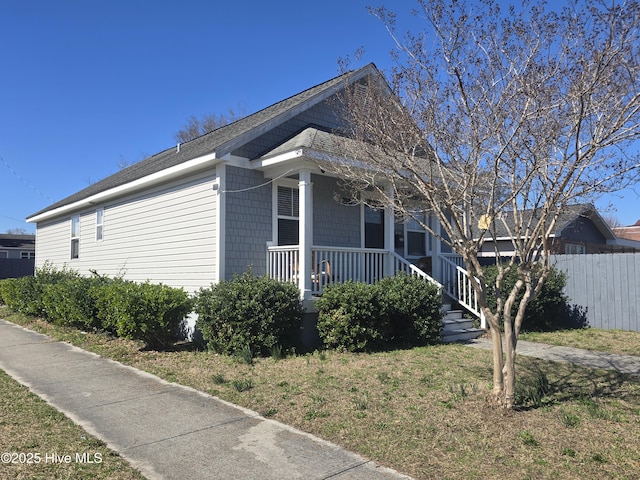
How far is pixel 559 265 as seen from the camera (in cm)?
1258

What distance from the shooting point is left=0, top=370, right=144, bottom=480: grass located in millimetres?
3953

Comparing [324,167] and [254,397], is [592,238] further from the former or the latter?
[254,397]

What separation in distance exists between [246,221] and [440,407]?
5.88 meters

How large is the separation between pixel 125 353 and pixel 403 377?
5.10 meters

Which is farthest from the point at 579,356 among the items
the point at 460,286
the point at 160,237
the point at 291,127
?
the point at 160,237

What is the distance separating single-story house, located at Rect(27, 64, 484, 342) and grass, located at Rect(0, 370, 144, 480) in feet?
15.1

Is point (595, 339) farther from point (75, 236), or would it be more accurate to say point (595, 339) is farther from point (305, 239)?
point (75, 236)

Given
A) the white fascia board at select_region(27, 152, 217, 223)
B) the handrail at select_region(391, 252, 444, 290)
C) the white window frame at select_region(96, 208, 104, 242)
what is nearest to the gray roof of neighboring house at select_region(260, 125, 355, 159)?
the white fascia board at select_region(27, 152, 217, 223)

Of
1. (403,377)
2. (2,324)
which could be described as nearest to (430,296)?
(403,377)

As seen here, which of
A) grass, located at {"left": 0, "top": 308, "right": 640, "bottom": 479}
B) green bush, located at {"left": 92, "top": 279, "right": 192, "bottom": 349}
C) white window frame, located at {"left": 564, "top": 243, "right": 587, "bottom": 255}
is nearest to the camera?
grass, located at {"left": 0, "top": 308, "right": 640, "bottom": 479}

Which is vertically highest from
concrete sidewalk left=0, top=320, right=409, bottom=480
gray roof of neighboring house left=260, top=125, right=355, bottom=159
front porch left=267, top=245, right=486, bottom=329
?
gray roof of neighboring house left=260, top=125, right=355, bottom=159

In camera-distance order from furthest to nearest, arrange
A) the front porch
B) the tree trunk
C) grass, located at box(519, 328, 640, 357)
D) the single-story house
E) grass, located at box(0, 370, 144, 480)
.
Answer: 1. the single-story house
2. the front porch
3. grass, located at box(519, 328, 640, 357)
4. the tree trunk
5. grass, located at box(0, 370, 144, 480)

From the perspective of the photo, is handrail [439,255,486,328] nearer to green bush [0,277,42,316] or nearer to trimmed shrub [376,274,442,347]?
trimmed shrub [376,274,442,347]

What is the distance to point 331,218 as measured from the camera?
11.3m
